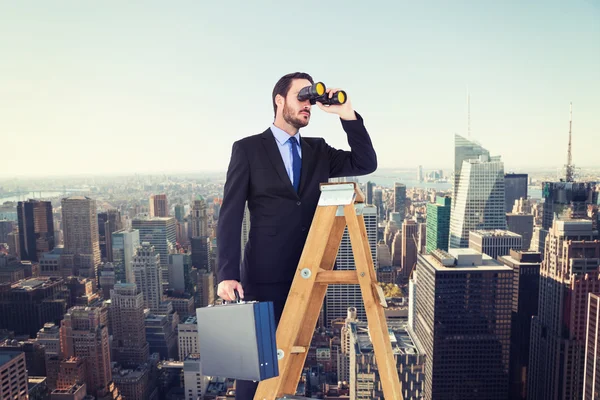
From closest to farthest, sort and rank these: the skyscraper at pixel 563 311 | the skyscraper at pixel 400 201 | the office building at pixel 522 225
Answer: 1. the skyscraper at pixel 563 311
2. the office building at pixel 522 225
3. the skyscraper at pixel 400 201

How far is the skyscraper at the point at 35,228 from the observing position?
571 inches

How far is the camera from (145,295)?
Result: 15.9 m

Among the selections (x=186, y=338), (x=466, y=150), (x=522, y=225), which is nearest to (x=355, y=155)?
(x=186, y=338)

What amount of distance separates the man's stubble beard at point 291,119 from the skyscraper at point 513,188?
804 inches

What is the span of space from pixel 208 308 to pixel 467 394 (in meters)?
13.5

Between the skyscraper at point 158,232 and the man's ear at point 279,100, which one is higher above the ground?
the man's ear at point 279,100

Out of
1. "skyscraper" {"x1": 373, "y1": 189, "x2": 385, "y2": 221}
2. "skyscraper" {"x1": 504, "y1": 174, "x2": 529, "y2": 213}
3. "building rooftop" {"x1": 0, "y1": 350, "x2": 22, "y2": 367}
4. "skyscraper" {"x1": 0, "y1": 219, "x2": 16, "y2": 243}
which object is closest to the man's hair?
"building rooftop" {"x1": 0, "y1": 350, "x2": 22, "y2": 367}

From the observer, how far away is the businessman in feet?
3.99

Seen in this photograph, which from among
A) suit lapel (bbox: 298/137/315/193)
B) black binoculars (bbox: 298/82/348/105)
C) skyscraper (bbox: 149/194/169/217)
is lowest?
skyscraper (bbox: 149/194/169/217)

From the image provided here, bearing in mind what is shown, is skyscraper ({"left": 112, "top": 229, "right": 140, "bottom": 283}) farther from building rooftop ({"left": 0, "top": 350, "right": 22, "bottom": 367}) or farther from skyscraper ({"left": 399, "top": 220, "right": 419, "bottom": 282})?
skyscraper ({"left": 399, "top": 220, "right": 419, "bottom": 282})

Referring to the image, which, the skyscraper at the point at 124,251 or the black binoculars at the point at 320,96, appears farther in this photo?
the skyscraper at the point at 124,251

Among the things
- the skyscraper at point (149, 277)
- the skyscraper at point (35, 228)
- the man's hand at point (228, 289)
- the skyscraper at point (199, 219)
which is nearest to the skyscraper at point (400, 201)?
the skyscraper at point (199, 219)

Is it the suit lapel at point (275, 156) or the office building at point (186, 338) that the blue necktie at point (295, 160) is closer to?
the suit lapel at point (275, 156)

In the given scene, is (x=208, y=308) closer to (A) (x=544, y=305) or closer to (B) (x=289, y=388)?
(B) (x=289, y=388)
